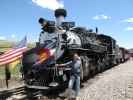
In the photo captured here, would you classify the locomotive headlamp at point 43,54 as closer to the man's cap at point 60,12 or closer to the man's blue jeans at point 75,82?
the man's blue jeans at point 75,82

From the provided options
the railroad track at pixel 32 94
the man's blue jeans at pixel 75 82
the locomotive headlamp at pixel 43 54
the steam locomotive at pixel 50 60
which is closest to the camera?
the man's blue jeans at pixel 75 82

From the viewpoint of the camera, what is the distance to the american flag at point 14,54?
12.0m

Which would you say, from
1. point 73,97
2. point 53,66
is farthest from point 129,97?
point 53,66

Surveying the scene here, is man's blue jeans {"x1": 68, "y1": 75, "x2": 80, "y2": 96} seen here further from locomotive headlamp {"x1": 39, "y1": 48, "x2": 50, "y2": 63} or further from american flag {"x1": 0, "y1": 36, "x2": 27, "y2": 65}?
american flag {"x1": 0, "y1": 36, "x2": 27, "y2": 65}

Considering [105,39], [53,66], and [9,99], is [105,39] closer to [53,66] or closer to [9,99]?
[53,66]

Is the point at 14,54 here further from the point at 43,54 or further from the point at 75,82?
the point at 75,82

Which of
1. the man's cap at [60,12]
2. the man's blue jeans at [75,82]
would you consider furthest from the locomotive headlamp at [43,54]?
the man's cap at [60,12]

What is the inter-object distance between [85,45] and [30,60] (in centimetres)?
486

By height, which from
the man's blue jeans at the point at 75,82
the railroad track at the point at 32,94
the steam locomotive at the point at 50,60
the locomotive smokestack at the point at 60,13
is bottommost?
the railroad track at the point at 32,94

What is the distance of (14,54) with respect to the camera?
12.5m

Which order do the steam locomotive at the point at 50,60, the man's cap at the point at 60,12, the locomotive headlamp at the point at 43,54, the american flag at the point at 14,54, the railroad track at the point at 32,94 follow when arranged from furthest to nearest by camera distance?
1. the man's cap at the point at 60,12
2. the locomotive headlamp at the point at 43,54
3. the steam locomotive at the point at 50,60
4. the american flag at the point at 14,54
5. the railroad track at the point at 32,94

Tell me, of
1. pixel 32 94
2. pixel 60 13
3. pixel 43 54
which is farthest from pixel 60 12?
pixel 32 94

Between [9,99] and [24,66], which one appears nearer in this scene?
[9,99]

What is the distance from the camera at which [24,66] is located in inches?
509
